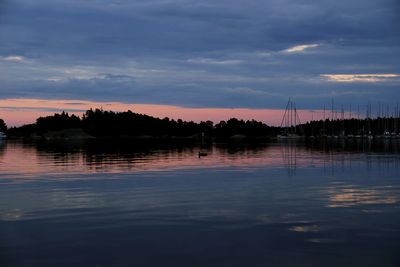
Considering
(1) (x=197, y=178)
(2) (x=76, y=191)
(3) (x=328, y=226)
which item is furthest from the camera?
(1) (x=197, y=178)

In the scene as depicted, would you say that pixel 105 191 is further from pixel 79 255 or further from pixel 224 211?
pixel 79 255

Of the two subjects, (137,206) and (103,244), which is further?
(137,206)

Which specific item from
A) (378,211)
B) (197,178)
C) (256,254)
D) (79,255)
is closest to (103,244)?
(79,255)

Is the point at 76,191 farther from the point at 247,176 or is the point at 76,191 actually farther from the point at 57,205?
the point at 247,176

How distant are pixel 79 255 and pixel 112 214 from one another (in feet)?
26.7

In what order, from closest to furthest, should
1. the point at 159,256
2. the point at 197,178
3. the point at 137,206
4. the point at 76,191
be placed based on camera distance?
the point at 159,256 < the point at 137,206 < the point at 76,191 < the point at 197,178

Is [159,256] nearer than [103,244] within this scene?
Yes

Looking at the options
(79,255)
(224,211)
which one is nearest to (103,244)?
(79,255)

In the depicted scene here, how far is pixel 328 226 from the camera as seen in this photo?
74.4ft

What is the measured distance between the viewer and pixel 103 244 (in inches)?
770

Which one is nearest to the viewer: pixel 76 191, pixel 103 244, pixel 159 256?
pixel 159 256

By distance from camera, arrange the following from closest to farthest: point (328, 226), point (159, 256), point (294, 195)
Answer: point (159, 256) → point (328, 226) → point (294, 195)

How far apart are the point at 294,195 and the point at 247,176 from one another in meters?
13.7

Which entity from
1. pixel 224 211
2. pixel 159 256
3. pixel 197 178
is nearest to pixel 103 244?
pixel 159 256
